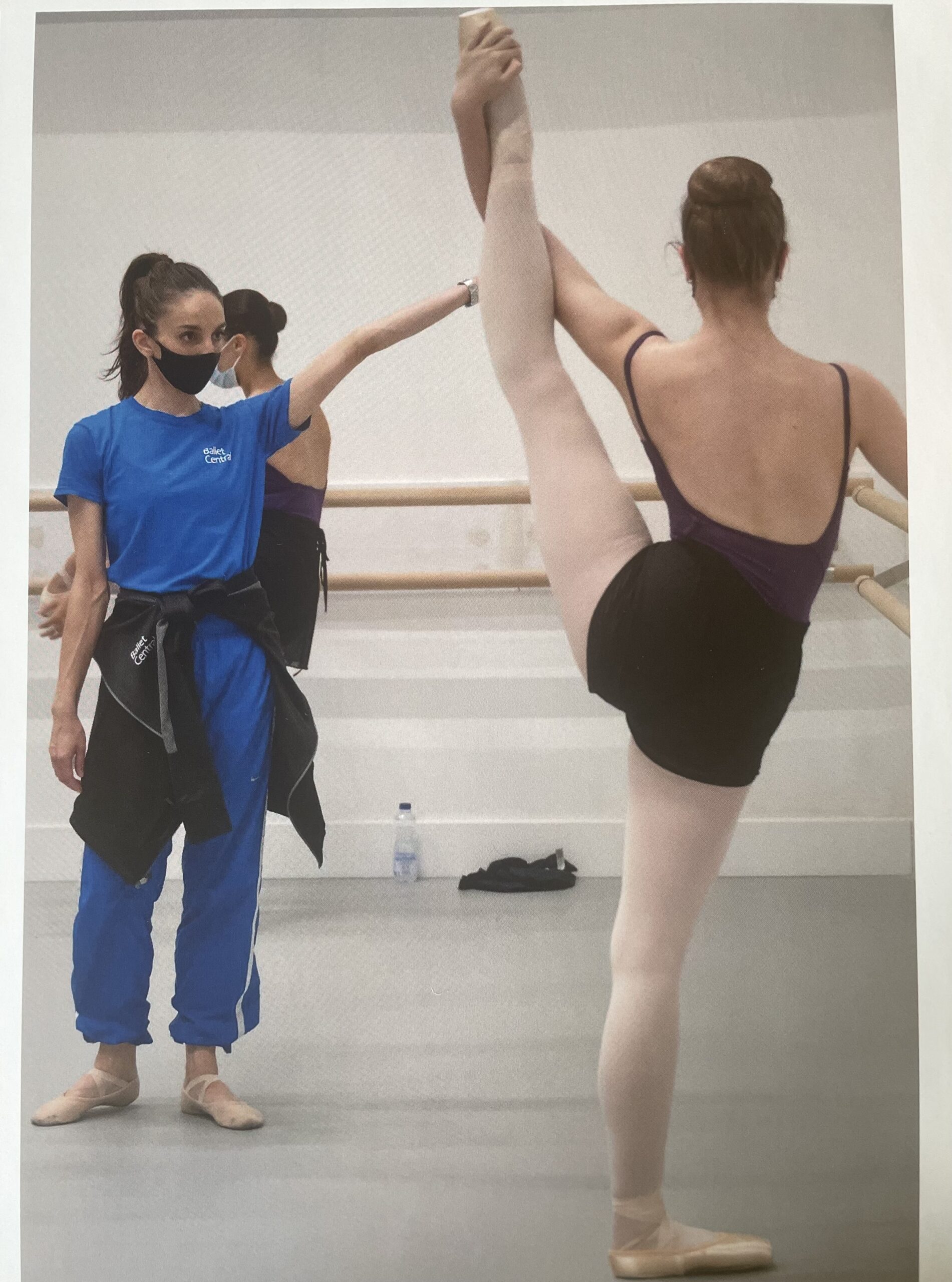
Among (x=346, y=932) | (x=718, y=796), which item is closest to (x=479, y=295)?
(x=718, y=796)

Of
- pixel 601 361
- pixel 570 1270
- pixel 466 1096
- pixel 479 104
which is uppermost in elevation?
pixel 479 104

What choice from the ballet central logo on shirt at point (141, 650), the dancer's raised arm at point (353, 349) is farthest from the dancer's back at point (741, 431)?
the ballet central logo on shirt at point (141, 650)

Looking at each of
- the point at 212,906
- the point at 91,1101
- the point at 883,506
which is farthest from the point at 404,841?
the point at 883,506

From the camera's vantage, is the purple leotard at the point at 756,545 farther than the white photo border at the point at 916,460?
No

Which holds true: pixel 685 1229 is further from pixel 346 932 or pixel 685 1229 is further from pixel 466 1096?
pixel 346 932


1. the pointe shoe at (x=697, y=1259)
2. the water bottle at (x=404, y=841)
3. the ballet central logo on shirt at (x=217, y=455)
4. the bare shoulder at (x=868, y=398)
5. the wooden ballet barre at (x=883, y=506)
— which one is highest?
the bare shoulder at (x=868, y=398)

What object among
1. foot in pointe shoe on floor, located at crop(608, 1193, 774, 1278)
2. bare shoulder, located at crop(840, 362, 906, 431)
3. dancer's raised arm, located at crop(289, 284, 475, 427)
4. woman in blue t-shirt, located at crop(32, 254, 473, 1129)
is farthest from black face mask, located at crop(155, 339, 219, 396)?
foot in pointe shoe on floor, located at crop(608, 1193, 774, 1278)

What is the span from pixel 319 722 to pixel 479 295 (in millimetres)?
581

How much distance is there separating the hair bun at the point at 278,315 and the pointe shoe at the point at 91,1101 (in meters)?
0.97

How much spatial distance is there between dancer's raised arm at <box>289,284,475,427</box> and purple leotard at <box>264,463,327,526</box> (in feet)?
0.23

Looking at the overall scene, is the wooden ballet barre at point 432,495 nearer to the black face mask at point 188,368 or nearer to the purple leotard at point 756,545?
the purple leotard at point 756,545

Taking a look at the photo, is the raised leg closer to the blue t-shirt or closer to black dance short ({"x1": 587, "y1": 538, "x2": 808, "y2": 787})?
black dance short ({"x1": 587, "y1": 538, "x2": 808, "y2": 787})

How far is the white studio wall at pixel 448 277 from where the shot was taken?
1462 millimetres

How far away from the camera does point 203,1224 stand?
1436 mm
